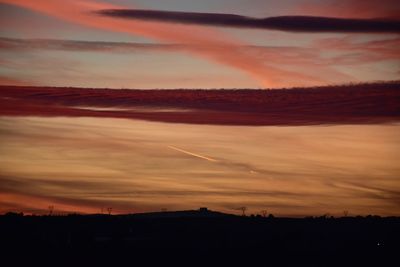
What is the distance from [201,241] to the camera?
114500 mm

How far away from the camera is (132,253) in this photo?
88.6 m

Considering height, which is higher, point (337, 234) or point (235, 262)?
point (337, 234)

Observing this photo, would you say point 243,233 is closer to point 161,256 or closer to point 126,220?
point 126,220

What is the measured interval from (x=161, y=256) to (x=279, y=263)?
11071 millimetres

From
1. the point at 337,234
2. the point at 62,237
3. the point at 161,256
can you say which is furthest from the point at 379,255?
the point at 337,234

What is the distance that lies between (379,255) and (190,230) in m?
54.9

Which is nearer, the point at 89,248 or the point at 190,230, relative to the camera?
the point at 89,248

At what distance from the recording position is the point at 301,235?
12962cm

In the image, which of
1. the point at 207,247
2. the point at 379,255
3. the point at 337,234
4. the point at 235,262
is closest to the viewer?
the point at 235,262

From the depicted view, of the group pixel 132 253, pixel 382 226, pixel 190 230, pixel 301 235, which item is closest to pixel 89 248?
pixel 132 253

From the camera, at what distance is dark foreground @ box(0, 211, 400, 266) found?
8294cm

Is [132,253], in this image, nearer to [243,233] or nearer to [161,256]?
[161,256]

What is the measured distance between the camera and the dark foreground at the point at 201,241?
8294 cm

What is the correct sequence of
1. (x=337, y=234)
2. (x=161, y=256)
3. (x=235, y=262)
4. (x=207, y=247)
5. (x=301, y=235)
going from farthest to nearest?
(x=337, y=234), (x=301, y=235), (x=207, y=247), (x=161, y=256), (x=235, y=262)
